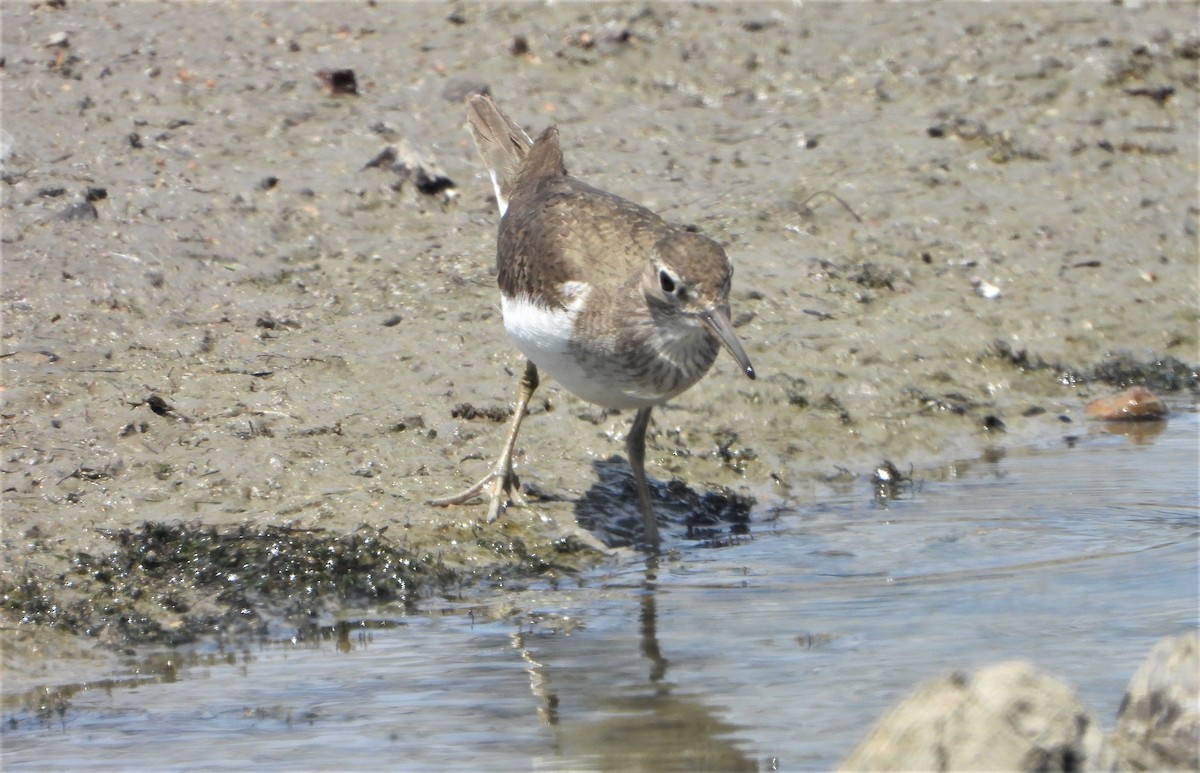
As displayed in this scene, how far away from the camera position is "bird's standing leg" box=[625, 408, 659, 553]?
22.3ft

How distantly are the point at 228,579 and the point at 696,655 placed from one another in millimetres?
1814

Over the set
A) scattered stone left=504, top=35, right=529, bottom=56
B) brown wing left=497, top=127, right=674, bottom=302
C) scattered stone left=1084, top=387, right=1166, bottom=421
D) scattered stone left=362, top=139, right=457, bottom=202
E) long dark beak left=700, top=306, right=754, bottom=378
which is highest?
scattered stone left=504, top=35, right=529, bottom=56

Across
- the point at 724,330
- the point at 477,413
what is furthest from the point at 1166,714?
the point at 477,413

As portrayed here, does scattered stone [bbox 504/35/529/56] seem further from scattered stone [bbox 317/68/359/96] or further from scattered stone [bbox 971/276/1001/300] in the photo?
scattered stone [bbox 971/276/1001/300]

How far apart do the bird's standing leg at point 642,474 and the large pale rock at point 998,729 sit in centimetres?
298

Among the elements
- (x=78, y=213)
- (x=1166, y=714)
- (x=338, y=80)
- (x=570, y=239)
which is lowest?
(x=1166, y=714)

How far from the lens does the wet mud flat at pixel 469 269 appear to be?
21.1ft

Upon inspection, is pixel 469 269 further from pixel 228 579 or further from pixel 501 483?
pixel 228 579

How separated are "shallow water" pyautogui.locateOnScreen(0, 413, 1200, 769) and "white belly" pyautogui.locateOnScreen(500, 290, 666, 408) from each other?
2.28ft

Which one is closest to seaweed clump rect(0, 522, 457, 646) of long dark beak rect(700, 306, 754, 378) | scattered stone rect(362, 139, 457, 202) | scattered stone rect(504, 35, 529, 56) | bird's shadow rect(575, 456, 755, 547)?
bird's shadow rect(575, 456, 755, 547)

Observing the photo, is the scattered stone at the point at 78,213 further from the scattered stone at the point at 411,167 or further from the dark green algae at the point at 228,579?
the dark green algae at the point at 228,579

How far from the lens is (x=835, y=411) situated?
26.6 ft

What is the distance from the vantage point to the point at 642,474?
6867mm

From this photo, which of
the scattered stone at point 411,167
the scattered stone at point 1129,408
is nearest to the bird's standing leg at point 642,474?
the scattered stone at point 1129,408
